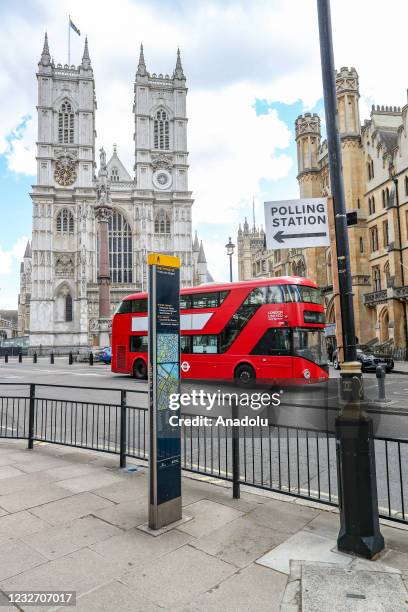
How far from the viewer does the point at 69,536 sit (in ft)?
12.8

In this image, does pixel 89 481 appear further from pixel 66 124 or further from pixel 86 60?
pixel 86 60

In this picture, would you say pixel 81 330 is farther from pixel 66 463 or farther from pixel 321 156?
pixel 66 463

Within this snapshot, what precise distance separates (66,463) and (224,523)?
3.18 m

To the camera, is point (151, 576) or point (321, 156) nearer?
point (151, 576)

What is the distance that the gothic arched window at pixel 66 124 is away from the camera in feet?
206

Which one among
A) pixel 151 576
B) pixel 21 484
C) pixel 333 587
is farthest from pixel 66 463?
pixel 333 587

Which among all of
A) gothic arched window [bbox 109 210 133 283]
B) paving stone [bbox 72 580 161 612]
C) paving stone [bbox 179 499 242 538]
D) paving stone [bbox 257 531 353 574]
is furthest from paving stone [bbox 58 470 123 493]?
gothic arched window [bbox 109 210 133 283]

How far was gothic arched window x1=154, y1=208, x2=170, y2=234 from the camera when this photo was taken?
64.2m

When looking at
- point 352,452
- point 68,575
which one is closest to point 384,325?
point 352,452

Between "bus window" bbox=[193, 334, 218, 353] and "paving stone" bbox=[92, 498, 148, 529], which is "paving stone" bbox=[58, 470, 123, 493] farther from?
"bus window" bbox=[193, 334, 218, 353]

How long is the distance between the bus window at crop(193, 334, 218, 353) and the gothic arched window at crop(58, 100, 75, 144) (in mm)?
57122

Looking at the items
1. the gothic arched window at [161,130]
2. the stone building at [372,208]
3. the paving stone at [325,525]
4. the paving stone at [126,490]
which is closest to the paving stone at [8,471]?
the paving stone at [126,490]

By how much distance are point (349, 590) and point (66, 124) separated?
232ft

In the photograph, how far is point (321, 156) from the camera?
43.2 metres
